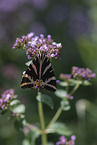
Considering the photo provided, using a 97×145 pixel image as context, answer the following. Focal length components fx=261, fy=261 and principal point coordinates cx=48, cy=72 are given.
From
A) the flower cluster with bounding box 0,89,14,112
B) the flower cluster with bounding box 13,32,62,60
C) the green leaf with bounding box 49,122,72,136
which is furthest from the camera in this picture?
the green leaf with bounding box 49,122,72,136

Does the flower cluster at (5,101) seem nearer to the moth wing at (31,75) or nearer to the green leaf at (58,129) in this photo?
the moth wing at (31,75)

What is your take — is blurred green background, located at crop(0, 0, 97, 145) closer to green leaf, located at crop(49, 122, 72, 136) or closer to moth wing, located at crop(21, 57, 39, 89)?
green leaf, located at crop(49, 122, 72, 136)

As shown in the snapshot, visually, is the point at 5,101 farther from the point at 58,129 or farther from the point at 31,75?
the point at 58,129

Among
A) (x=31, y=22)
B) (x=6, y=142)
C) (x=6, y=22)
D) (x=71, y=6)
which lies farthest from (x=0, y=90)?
(x=71, y=6)

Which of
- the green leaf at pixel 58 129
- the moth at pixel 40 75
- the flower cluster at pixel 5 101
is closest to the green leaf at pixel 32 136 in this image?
the green leaf at pixel 58 129

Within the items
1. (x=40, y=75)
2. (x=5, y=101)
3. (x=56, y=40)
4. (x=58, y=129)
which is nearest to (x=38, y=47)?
(x=40, y=75)

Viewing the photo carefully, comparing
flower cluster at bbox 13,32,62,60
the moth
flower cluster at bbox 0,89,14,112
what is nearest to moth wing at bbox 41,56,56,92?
the moth

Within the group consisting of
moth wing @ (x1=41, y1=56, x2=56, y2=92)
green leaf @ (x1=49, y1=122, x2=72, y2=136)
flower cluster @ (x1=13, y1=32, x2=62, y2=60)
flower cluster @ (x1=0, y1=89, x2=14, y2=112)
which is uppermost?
flower cluster @ (x1=13, y1=32, x2=62, y2=60)

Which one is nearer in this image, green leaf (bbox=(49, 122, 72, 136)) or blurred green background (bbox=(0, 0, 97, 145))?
green leaf (bbox=(49, 122, 72, 136))
